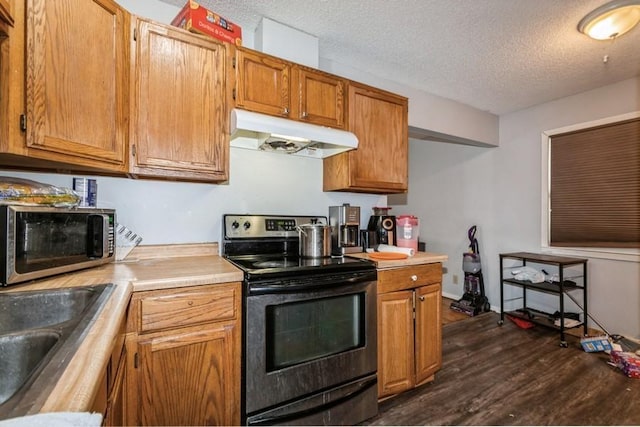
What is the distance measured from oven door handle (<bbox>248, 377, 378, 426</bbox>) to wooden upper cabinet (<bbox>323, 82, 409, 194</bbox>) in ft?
4.28

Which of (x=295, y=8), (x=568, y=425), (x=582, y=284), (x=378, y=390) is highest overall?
(x=295, y=8)

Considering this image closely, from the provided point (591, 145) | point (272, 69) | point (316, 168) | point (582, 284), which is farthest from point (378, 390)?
point (591, 145)

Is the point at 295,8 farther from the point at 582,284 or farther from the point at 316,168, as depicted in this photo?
the point at 582,284

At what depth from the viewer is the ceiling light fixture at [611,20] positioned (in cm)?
175

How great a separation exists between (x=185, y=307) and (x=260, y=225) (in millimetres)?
823

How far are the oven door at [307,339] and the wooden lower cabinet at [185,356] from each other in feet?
0.27

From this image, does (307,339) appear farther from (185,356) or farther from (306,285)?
(185,356)

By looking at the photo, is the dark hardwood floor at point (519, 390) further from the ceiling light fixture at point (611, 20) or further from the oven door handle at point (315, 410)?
the ceiling light fixture at point (611, 20)

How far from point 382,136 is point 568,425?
215 centimetres

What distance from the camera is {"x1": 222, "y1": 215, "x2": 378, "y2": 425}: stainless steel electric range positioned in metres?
1.41

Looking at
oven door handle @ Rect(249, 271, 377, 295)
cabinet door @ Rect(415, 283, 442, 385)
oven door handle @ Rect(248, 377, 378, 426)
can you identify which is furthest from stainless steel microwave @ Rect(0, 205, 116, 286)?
cabinet door @ Rect(415, 283, 442, 385)

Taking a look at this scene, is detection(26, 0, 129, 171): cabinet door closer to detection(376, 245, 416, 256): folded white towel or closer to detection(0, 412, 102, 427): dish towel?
detection(0, 412, 102, 427): dish towel

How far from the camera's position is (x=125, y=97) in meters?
1.48

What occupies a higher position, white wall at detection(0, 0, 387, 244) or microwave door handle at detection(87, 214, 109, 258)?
white wall at detection(0, 0, 387, 244)
